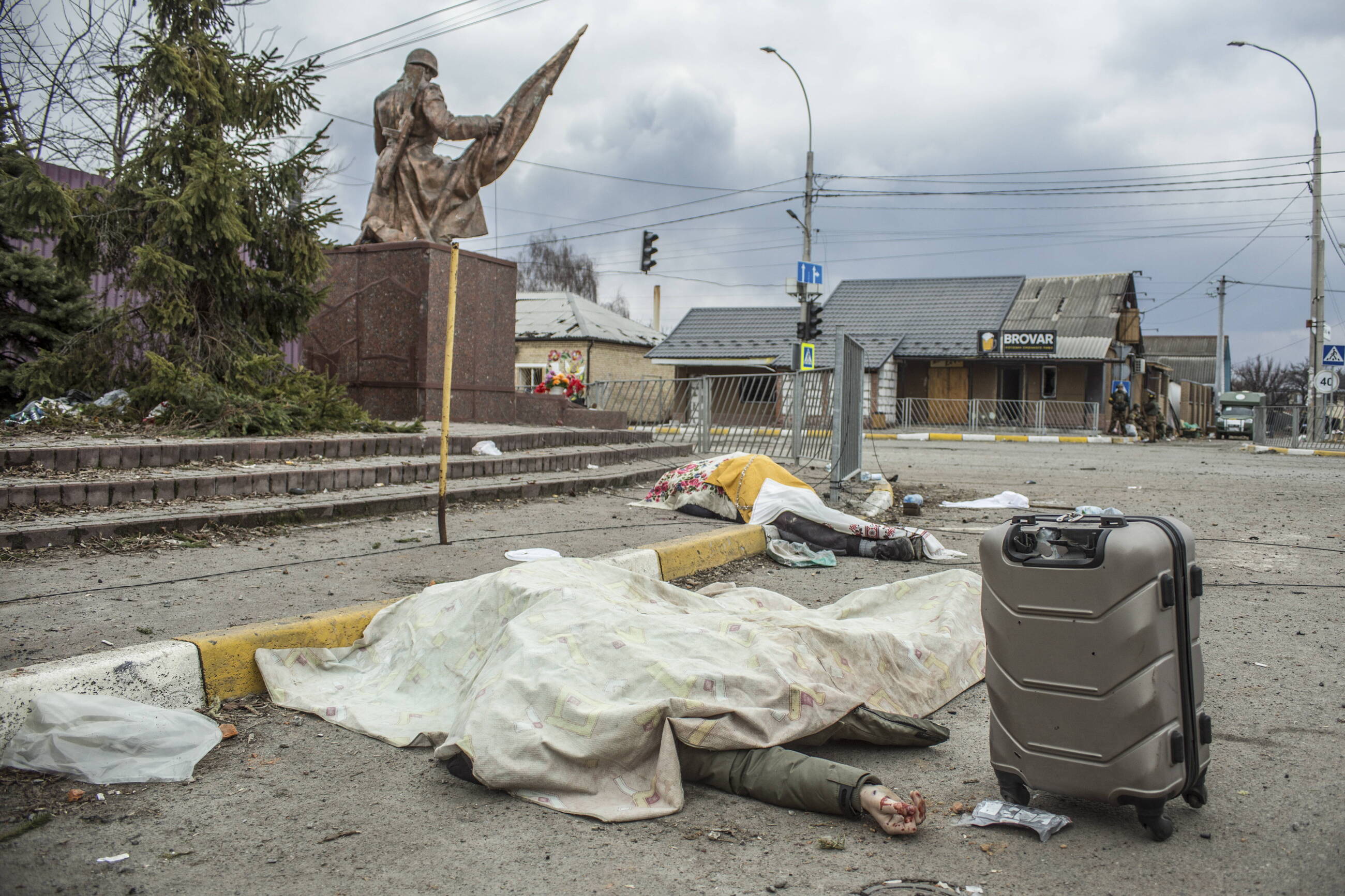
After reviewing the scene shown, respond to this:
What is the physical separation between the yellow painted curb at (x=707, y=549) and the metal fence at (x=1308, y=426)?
21.6m

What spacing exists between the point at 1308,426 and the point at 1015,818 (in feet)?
83.4

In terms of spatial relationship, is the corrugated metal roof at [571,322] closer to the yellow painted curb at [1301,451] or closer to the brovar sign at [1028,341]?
the brovar sign at [1028,341]

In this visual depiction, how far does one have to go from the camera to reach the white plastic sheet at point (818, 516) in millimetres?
6371

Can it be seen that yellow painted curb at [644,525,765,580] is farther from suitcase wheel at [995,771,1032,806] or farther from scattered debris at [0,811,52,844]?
scattered debris at [0,811,52,844]

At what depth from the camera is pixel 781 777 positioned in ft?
8.28

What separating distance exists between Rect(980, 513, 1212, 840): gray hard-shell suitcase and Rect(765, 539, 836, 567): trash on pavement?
370 centimetres

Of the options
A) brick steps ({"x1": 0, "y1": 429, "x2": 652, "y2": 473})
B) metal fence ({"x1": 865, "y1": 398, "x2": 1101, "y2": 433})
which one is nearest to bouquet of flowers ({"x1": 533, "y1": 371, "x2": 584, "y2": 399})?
brick steps ({"x1": 0, "y1": 429, "x2": 652, "y2": 473})

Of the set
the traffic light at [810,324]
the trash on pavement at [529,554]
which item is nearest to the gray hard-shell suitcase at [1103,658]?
the trash on pavement at [529,554]

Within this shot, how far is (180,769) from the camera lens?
8.65ft

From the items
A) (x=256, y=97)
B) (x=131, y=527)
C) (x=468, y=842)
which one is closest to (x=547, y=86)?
(x=256, y=97)

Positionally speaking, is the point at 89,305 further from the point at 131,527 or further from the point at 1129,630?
the point at 1129,630

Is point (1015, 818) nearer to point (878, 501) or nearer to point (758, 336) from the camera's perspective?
point (878, 501)

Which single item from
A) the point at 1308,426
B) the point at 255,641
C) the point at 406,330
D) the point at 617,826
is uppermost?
the point at 406,330

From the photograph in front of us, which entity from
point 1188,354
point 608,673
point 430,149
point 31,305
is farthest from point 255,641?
point 1188,354
